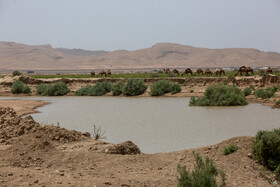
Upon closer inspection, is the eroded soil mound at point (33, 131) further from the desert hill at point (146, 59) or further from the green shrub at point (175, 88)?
the desert hill at point (146, 59)

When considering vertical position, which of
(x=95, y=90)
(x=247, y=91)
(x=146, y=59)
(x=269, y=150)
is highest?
(x=269, y=150)

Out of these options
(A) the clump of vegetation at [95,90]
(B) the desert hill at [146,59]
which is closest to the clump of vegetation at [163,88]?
(A) the clump of vegetation at [95,90]

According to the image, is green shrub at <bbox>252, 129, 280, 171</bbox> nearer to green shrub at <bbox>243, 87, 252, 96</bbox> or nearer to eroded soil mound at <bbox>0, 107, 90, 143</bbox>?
eroded soil mound at <bbox>0, 107, 90, 143</bbox>

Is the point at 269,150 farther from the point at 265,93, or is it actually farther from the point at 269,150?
the point at 265,93

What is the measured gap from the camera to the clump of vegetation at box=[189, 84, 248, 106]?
28016 mm

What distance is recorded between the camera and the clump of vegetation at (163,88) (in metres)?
38.1

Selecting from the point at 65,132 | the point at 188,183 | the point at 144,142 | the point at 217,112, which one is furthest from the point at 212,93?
the point at 188,183

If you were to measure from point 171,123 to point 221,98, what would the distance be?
9.44 m

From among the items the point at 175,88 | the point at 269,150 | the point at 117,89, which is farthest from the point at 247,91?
the point at 269,150

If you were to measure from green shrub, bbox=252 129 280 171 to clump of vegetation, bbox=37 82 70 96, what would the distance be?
36.3 m

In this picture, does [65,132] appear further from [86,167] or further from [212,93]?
[212,93]

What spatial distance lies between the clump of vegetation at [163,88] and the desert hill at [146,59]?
10958cm

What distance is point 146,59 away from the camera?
170m

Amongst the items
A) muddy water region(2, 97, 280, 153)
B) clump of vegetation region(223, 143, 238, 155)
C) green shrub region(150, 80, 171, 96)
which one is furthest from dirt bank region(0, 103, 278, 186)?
green shrub region(150, 80, 171, 96)
